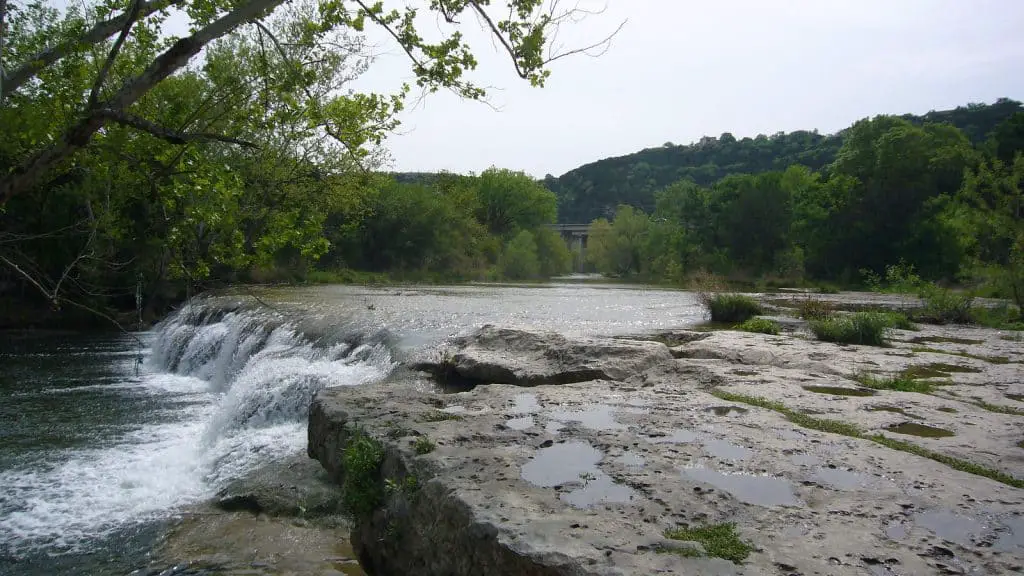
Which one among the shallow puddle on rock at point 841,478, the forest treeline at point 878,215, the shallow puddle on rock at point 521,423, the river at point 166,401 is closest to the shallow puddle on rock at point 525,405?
the shallow puddle on rock at point 521,423

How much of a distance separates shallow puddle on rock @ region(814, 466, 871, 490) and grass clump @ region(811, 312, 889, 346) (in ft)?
28.4

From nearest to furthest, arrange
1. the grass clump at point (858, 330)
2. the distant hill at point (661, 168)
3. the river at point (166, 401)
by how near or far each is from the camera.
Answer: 1. the river at point (166, 401)
2. the grass clump at point (858, 330)
3. the distant hill at point (661, 168)

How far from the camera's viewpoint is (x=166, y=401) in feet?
38.0

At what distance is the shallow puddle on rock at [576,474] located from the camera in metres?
3.89

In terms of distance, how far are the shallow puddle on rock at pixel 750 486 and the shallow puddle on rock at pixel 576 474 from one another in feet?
1.95

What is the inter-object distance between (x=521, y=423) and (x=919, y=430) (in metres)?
3.61

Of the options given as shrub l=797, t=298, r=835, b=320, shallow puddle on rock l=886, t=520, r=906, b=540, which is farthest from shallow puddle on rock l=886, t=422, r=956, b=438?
shrub l=797, t=298, r=835, b=320

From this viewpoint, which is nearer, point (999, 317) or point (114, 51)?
point (114, 51)

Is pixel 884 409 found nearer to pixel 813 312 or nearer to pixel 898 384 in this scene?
pixel 898 384

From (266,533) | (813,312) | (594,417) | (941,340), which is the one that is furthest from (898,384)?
(813,312)

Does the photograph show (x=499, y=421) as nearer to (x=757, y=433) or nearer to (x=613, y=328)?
(x=757, y=433)

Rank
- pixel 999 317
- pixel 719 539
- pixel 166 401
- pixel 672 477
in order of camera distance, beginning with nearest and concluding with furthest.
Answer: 1. pixel 719 539
2. pixel 672 477
3. pixel 166 401
4. pixel 999 317

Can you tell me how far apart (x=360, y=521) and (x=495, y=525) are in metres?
1.91

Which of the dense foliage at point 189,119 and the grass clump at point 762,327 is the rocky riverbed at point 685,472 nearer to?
the dense foliage at point 189,119
